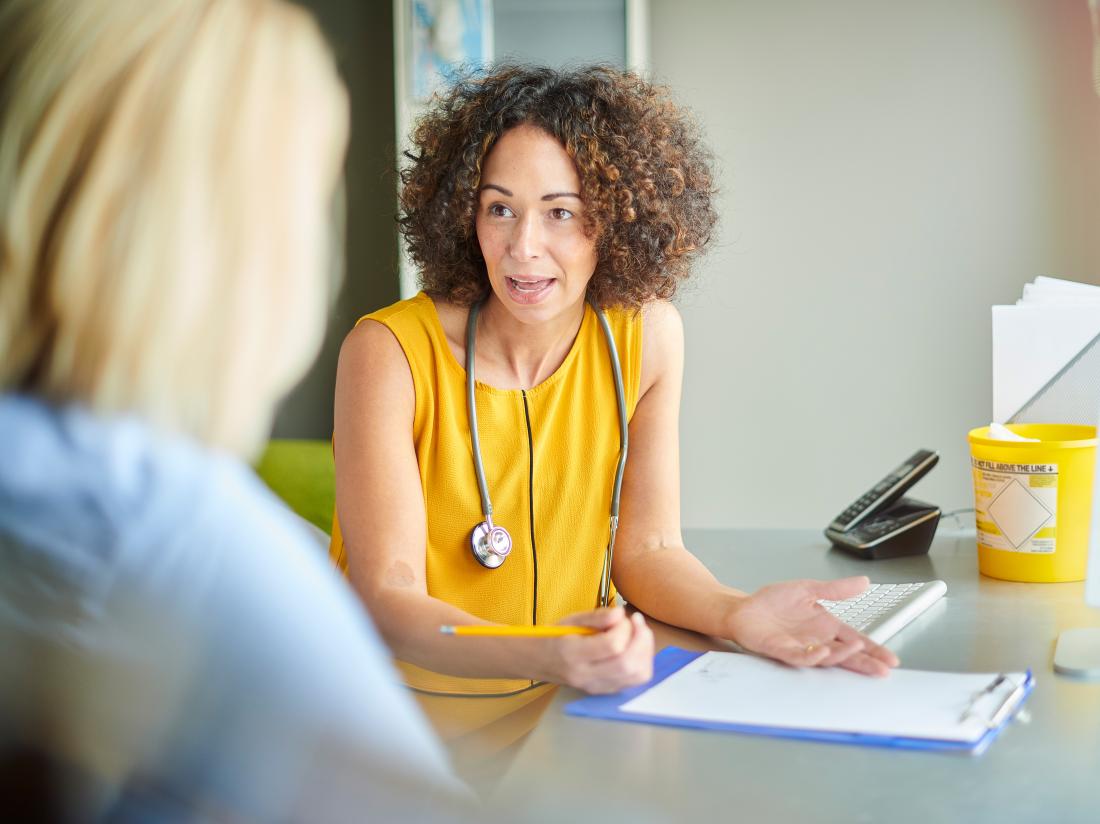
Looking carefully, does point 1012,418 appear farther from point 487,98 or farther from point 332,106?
point 332,106

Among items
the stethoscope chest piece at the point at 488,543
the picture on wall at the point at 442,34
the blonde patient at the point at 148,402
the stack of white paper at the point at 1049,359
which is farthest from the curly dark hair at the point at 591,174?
the picture on wall at the point at 442,34

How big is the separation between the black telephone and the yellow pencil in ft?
1.86

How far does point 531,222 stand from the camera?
1.12m

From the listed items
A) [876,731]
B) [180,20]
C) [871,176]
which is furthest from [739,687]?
[871,176]

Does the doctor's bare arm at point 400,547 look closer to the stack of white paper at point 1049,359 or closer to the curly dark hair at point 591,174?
the curly dark hair at point 591,174

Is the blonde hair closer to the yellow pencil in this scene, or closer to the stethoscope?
the yellow pencil

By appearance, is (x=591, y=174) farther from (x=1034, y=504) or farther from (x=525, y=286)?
(x=1034, y=504)

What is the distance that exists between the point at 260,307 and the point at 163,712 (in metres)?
0.15

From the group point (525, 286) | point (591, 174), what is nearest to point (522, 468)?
point (525, 286)

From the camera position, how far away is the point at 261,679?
41 cm

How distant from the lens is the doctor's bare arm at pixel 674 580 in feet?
2.72

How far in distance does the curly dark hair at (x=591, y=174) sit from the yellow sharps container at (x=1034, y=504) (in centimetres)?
41

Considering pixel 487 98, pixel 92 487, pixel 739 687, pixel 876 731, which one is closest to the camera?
pixel 92 487

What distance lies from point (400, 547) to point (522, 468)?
211mm
